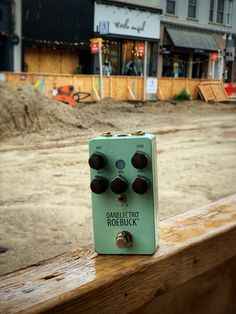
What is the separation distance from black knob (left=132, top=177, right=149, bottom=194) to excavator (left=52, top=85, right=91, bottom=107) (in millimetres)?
14028

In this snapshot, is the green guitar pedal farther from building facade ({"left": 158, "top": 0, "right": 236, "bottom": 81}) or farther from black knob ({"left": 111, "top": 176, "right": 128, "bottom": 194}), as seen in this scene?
building facade ({"left": 158, "top": 0, "right": 236, "bottom": 81})

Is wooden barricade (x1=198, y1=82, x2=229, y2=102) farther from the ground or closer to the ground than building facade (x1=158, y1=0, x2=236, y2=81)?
closer to the ground

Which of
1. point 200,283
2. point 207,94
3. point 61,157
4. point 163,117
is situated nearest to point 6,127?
point 61,157

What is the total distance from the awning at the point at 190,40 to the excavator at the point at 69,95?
8857 millimetres

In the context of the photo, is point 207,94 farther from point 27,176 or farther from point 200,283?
point 200,283

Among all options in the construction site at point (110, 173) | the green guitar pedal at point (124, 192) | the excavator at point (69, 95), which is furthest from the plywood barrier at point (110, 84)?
the green guitar pedal at point (124, 192)

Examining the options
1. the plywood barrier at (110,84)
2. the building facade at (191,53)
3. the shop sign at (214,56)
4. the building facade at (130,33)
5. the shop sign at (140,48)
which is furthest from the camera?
the shop sign at (214,56)

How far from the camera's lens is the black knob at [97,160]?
1.22 meters

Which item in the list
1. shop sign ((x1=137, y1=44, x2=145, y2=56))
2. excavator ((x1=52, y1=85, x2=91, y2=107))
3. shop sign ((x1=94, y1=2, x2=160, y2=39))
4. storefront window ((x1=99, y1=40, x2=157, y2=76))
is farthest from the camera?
shop sign ((x1=137, y1=44, x2=145, y2=56))

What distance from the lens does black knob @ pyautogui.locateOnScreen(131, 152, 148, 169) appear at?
1.20 m

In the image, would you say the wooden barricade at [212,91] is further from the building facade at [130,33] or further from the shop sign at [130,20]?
the shop sign at [130,20]

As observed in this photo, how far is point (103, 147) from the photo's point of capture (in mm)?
1232

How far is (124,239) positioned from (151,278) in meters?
0.12

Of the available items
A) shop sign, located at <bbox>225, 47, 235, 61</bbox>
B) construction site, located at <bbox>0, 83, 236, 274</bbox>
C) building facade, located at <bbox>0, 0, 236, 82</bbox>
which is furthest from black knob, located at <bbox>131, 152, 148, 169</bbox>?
shop sign, located at <bbox>225, 47, 235, 61</bbox>
